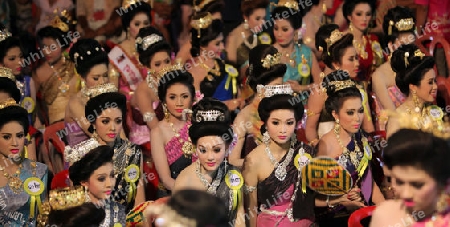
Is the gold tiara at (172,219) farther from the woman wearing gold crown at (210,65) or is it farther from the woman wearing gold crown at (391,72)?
the woman wearing gold crown at (210,65)

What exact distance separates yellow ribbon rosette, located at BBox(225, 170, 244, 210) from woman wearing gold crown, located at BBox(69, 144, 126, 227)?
0.63 m

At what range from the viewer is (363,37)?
777 cm

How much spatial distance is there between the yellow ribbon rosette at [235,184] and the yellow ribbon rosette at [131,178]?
80 cm

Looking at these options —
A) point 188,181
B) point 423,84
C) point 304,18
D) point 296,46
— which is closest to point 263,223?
point 188,181

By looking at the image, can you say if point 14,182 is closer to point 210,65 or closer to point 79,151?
point 79,151

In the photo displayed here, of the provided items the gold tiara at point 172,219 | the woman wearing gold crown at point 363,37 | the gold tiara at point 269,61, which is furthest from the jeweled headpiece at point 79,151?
the woman wearing gold crown at point 363,37

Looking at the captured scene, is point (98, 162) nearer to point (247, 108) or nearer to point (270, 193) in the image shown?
point (270, 193)

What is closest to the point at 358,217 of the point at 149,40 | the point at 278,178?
the point at 278,178

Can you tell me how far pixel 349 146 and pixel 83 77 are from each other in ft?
7.06

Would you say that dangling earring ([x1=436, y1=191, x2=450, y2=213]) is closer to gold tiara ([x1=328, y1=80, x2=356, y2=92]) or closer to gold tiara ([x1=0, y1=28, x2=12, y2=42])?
gold tiara ([x1=328, y1=80, x2=356, y2=92])

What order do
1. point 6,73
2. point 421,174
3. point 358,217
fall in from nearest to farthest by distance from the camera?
point 421,174
point 358,217
point 6,73

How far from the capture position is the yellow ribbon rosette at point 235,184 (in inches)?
206

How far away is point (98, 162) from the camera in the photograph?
5047 millimetres

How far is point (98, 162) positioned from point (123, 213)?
1.04 ft
